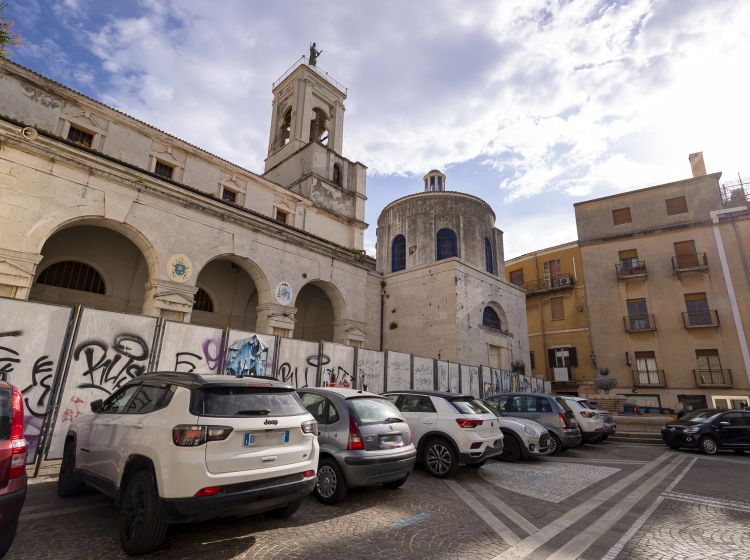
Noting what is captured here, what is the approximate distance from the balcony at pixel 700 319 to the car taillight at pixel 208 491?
99.8 feet

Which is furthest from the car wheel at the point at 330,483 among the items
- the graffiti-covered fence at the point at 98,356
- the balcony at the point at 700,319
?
the balcony at the point at 700,319

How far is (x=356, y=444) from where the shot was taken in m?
5.16

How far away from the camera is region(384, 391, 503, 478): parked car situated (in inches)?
266

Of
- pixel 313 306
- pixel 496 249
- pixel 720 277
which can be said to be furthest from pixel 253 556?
pixel 720 277

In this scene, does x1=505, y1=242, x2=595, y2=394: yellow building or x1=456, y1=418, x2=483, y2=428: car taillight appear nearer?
x1=456, y1=418, x2=483, y2=428: car taillight

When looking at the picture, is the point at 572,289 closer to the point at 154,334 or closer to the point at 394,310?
the point at 394,310

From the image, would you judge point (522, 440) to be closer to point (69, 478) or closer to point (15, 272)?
point (69, 478)

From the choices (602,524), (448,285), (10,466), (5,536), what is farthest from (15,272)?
(448,285)

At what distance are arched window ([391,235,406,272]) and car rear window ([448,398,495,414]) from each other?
2172 cm

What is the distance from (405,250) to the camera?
2927 centimetres

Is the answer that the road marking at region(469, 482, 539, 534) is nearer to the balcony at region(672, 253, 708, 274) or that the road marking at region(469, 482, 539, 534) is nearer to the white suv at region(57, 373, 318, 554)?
the white suv at region(57, 373, 318, 554)

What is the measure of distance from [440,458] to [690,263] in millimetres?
28102

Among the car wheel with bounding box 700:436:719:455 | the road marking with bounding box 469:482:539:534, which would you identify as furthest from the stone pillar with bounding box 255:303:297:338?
the car wheel with bounding box 700:436:719:455

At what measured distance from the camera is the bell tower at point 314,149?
22141 millimetres
